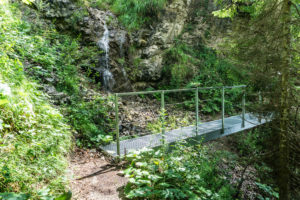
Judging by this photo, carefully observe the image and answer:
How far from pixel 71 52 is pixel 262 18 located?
221 inches

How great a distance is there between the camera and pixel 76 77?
20.0 feet

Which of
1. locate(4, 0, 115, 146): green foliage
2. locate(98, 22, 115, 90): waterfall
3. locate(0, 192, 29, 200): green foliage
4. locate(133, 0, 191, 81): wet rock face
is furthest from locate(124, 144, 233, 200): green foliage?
locate(133, 0, 191, 81): wet rock face

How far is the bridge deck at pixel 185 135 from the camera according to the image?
13.7 feet

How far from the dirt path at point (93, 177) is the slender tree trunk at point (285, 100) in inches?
102

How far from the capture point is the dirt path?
284 centimetres

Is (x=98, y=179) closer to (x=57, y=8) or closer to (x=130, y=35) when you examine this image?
(x=57, y=8)

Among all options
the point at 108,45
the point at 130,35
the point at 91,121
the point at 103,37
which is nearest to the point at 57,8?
the point at 103,37

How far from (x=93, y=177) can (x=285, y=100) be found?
11.1 ft

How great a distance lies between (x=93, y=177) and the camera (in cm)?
334

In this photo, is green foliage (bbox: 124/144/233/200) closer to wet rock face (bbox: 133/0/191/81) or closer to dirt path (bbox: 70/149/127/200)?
dirt path (bbox: 70/149/127/200)

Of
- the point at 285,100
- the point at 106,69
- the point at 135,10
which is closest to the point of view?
the point at 285,100

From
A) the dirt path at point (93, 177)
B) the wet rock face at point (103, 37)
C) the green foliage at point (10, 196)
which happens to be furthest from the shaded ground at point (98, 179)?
the wet rock face at point (103, 37)

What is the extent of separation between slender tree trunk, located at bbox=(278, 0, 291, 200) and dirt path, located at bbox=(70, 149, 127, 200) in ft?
8.54

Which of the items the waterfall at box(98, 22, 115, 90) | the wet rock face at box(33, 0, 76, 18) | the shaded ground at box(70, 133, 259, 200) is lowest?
the shaded ground at box(70, 133, 259, 200)
